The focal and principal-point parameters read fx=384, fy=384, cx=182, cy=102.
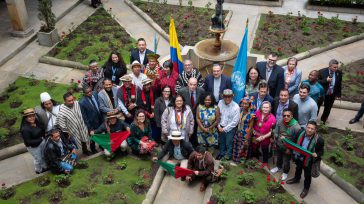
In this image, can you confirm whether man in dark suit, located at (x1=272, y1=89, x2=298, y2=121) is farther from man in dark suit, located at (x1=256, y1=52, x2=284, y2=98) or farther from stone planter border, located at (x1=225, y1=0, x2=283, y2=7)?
stone planter border, located at (x1=225, y1=0, x2=283, y2=7)

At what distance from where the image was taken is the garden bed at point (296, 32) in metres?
14.1

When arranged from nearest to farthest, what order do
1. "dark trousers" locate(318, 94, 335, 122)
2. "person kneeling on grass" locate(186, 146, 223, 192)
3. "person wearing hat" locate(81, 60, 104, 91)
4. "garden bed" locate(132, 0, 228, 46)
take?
"person kneeling on grass" locate(186, 146, 223, 192) → "person wearing hat" locate(81, 60, 104, 91) → "dark trousers" locate(318, 94, 335, 122) → "garden bed" locate(132, 0, 228, 46)

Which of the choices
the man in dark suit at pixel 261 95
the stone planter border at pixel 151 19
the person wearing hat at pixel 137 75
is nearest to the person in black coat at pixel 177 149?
the person wearing hat at pixel 137 75

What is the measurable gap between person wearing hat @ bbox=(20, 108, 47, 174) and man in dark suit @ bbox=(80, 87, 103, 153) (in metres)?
0.99

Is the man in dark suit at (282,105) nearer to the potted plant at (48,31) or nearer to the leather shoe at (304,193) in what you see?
the leather shoe at (304,193)

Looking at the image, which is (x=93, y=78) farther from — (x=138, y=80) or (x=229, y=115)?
(x=229, y=115)

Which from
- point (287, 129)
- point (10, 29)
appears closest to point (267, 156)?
point (287, 129)

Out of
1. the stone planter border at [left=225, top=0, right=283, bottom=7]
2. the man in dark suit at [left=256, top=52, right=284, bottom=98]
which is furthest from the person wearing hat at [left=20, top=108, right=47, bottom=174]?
the stone planter border at [left=225, top=0, right=283, bottom=7]

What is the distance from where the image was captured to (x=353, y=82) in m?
12.2

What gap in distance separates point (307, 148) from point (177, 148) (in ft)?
9.04

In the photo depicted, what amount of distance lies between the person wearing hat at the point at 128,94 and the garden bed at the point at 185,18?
5756 millimetres

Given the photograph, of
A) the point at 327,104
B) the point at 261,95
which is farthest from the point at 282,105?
the point at 327,104

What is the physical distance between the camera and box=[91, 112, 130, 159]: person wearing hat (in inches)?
338

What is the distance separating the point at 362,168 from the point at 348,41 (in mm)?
7200
